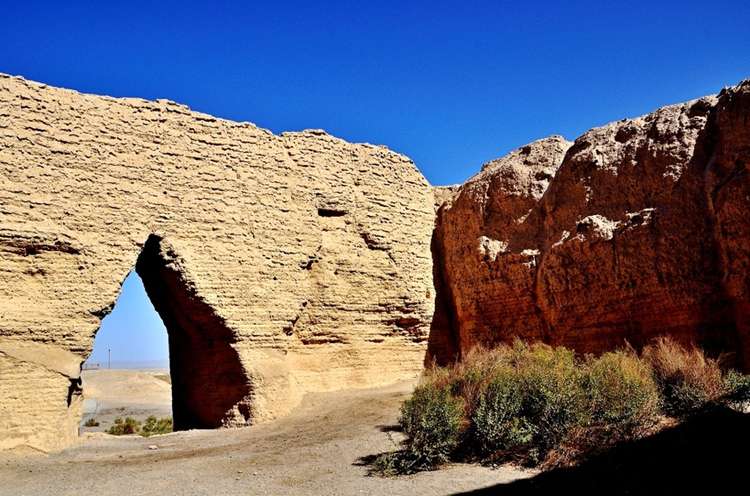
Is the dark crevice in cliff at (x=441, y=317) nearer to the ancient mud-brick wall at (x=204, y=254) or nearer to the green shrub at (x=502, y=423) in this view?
the ancient mud-brick wall at (x=204, y=254)

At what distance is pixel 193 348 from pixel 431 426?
6723mm

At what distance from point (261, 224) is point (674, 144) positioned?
817cm

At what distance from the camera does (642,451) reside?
644 centimetres

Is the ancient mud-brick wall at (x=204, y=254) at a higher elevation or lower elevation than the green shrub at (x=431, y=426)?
higher

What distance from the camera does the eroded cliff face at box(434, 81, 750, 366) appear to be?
10016 millimetres

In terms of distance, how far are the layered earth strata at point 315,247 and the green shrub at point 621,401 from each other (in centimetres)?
323

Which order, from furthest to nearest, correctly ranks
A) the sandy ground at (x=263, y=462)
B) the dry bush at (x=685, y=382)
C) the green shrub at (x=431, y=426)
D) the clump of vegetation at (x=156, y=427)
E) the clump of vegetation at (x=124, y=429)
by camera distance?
the clump of vegetation at (x=156, y=427)
the clump of vegetation at (x=124, y=429)
the dry bush at (x=685, y=382)
the green shrub at (x=431, y=426)
the sandy ground at (x=263, y=462)

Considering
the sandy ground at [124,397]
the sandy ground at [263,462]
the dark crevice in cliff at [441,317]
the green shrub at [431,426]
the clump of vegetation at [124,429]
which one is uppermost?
the dark crevice in cliff at [441,317]

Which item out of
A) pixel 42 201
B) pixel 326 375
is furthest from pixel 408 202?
pixel 42 201

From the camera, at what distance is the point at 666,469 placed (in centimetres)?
590

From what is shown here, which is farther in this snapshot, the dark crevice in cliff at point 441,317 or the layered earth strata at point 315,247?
the dark crevice in cliff at point 441,317

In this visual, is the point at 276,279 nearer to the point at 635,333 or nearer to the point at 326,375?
the point at 326,375

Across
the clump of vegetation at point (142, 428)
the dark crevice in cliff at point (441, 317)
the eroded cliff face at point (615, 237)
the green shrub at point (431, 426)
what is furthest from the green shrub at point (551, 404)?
the clump of vegetation at point (142, 428)

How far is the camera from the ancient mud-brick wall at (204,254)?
955 centimetres
